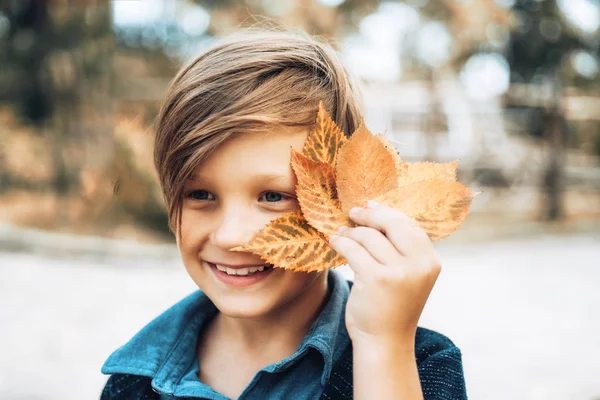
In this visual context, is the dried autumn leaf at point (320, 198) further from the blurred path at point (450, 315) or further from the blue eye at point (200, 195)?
the blurred path at point (450, 315)

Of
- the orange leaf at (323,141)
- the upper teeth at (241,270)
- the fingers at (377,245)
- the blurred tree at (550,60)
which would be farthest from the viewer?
the blurred tree at (550,60)

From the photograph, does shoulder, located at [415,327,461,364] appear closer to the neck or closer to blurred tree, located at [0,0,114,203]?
the neck

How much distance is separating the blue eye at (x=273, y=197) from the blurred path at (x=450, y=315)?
2.45m

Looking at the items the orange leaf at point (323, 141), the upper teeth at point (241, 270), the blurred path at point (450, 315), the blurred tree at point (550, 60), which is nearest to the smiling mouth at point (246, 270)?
the upper teeth at point (241, 270)

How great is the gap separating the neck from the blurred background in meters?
2.18

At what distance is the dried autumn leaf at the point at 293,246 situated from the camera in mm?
860

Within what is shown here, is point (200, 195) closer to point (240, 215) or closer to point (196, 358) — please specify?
point (240, 215)

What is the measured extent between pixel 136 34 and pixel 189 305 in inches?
285

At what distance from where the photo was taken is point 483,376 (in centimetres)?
321

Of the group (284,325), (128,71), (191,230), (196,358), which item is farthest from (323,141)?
(128,71)

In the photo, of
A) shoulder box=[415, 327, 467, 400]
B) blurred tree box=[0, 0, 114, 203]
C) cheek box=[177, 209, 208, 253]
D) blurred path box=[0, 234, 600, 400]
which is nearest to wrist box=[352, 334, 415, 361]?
shoulder box=[415, 327, 467, 400]

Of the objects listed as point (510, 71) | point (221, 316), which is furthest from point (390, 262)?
point (510, 71)

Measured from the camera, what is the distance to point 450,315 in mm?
4176

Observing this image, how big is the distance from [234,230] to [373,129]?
4196mm
